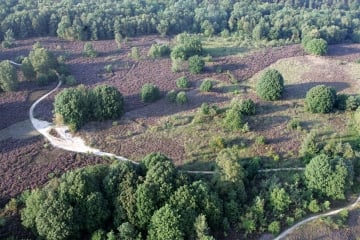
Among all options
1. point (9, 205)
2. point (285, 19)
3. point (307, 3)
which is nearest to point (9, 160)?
point (9, 205)

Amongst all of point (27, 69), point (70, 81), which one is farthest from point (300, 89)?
point (27, 69)

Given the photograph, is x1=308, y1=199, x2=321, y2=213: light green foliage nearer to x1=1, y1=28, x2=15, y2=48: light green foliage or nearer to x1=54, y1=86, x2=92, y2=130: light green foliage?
x1=54, y1=86, x2=92, y2=130: light green foliage

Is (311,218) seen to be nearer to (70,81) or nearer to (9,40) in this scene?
(70,81)

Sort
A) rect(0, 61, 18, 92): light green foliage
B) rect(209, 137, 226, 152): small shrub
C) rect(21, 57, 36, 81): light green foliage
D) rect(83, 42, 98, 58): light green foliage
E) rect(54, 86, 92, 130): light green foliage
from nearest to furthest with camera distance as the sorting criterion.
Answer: rect(209, 137, 226, 152): small shrub → rect(54, 86, 92, 130): light green foliage → rect(0, 61, 18, 92): light green foliage → rect(21, 57, 36, 81): light green foliage → rect(83, 42, 98, 58): light green foliage

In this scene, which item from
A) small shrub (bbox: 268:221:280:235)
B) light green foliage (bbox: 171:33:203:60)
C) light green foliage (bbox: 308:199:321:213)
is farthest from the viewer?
light green foliage (bbox: 171:33:203:60)

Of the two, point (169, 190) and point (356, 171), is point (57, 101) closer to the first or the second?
point (169, 190)

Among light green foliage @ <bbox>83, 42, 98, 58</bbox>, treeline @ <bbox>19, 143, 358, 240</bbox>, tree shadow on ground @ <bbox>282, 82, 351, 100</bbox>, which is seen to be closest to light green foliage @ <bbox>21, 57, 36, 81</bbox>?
light green foliage @ <bbox>83, 42, 98, 58</bbox>

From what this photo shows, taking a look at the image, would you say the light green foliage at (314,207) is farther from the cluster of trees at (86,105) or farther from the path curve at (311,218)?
the cluster of trees at (86,105)
